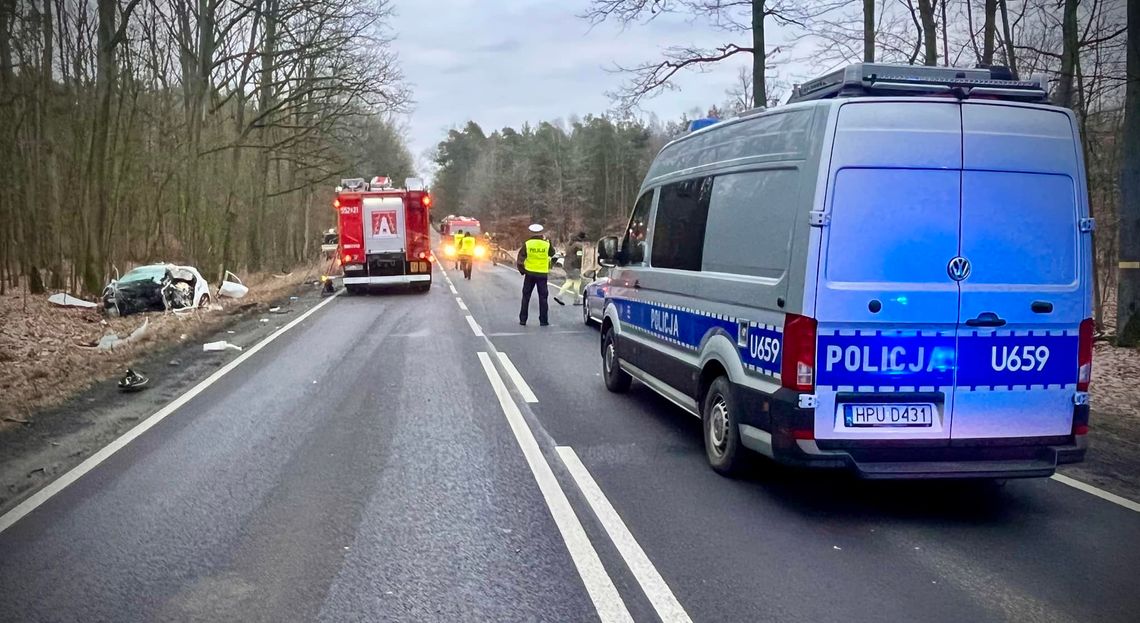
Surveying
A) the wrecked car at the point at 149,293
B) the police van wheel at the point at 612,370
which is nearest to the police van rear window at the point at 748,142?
the police van wheel at the point at 612,370

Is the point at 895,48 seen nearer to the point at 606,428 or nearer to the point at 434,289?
the point at 434,289

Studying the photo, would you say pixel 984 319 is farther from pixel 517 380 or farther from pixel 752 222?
pixel 517 380

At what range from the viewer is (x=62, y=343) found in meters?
15.2

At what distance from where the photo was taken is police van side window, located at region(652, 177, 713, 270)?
6996 millimetres

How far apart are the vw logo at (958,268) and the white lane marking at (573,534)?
8.69 ft

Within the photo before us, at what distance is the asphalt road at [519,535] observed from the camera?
13.6 ft

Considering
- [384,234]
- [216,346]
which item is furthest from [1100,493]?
[384,234]

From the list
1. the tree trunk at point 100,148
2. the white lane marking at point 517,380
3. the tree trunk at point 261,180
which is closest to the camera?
the white lane marking at point 517,380

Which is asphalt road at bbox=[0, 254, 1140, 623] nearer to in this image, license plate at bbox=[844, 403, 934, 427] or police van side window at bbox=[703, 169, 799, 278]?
license plate at bbox=[844, 403, 934, 427]

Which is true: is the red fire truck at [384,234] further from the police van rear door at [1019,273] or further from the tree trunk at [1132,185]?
the police van rear door at [1019,273]

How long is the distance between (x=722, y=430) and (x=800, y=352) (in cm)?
129

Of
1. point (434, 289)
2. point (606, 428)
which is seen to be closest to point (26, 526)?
point (606, 428)

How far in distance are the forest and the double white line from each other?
1686cm

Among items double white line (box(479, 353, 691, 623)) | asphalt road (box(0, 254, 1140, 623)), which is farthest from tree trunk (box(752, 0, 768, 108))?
double white line (box(479, 353, 691, 623))
